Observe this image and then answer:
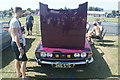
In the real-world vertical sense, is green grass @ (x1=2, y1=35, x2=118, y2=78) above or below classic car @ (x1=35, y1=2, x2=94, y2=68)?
below

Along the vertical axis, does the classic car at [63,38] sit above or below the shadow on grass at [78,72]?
above

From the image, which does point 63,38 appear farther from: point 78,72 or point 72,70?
point 78,72

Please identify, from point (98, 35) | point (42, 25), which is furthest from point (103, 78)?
point (98, 35)

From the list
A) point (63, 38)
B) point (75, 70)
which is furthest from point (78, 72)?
point (63, 38)

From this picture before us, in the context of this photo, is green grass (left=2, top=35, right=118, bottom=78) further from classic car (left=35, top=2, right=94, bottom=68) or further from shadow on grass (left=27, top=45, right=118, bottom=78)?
classic car (left=35, top=2, right=94, bottom=68)

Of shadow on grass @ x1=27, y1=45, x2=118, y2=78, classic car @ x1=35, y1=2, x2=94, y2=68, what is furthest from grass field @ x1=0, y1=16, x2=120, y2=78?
classic car @ x1=35, y1=2, x2=94, y2=68

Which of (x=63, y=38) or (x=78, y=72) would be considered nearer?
(x=78, y=72)

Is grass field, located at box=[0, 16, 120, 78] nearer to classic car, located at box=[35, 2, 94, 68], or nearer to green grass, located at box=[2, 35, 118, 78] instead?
green grass, located at box=[2, 35, 118, 78]

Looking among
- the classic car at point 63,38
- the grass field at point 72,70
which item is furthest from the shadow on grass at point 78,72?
the classic car at point 63,38

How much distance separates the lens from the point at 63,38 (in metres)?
5.11

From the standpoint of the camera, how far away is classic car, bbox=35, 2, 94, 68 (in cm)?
463

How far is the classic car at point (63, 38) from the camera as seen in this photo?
4.63 m

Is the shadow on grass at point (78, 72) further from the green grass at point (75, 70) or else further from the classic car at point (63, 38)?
the classic car at point (63, 38)

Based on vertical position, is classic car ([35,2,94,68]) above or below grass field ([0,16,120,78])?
above
